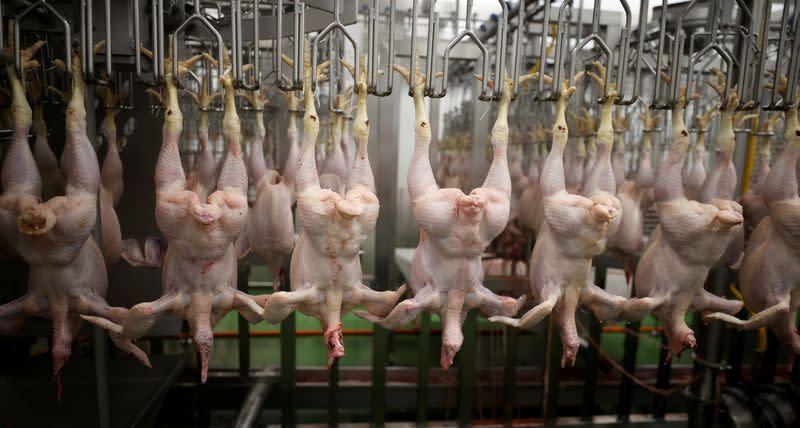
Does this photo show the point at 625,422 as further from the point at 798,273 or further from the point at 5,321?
the point at 5,321

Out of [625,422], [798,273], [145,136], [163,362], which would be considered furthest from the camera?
[625,422]

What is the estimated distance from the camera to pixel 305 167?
1.88m

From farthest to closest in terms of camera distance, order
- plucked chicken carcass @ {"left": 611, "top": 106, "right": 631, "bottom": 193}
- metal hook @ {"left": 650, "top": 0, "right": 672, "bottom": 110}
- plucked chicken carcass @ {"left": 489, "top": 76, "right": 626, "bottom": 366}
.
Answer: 1. plucked chicken carcass @ {"left": 611, "top": 106, "right": 631, "bottom": 193}
2. plucked chicken carcass @ {"left": 489, "top": 76, "right": 626, "bottom": 366}
3. metal hook @ {"left": 650, "top": 0, "right": 672, "bottom": 110}

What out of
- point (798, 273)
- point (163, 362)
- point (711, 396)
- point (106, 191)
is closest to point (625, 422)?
A: point (711, 396)

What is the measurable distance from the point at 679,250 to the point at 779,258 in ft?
1.48

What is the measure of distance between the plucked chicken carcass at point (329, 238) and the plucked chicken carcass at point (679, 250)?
43.1 inches

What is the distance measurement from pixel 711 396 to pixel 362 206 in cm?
230

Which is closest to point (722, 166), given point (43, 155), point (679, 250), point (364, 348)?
point (679, 250)

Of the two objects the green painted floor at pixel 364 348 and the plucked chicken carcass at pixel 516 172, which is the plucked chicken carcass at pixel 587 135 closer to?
the plucked chicken carcass at pixel 516 172

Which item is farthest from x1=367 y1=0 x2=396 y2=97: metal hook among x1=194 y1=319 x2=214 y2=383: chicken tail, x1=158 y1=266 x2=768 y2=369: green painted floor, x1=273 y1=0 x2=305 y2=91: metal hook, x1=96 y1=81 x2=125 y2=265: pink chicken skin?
x1=158 y1=266 x2=768 y2=369: green painted floor

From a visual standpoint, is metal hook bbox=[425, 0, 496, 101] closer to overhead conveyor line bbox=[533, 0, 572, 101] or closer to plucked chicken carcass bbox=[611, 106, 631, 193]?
overhead conveyor line bbox=[533, 0, 572, 101]

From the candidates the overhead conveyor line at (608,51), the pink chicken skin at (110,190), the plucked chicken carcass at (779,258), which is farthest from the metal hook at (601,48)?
the pink chicken skin at (110,190)

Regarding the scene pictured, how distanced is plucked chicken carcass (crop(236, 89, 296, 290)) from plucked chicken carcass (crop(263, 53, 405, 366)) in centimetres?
40

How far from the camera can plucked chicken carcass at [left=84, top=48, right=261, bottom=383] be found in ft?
5.87
